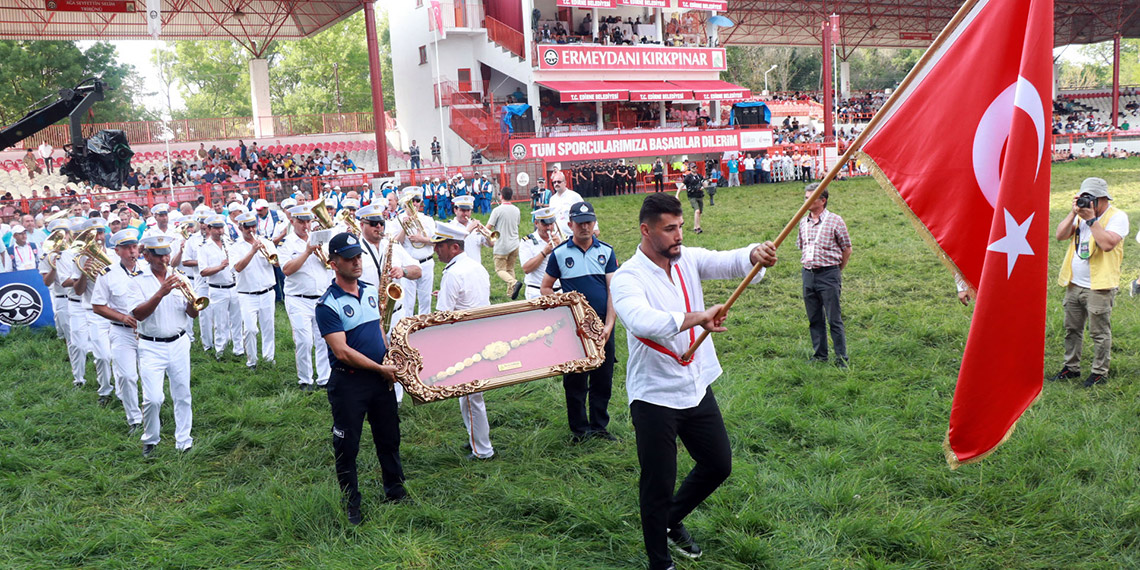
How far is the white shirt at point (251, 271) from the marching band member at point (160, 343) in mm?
2794

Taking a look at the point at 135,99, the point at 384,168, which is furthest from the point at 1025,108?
the point at 135,99

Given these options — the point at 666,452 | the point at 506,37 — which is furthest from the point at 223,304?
the point at 506,37

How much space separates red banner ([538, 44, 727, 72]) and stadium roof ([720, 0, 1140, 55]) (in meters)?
6.73

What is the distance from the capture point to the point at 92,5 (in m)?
34.2

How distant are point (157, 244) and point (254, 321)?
11.1ft

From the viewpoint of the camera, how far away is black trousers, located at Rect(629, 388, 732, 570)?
174 inches

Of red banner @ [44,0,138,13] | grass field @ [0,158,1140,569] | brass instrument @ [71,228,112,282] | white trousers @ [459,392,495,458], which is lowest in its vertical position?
grass field @ [0,158,1140,569]

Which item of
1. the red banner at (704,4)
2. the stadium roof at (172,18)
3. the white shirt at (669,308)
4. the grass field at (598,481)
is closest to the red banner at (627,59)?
the red banner at (704,4)

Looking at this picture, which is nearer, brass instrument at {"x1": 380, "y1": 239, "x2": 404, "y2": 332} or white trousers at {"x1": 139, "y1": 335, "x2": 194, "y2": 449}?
brass instrument at {"x1": 380, "y1": 239, "x2": 404, "y2": 332}

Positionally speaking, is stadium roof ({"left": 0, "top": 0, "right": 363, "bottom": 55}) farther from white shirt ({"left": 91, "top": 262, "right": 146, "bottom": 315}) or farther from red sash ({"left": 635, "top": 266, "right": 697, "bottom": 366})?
red sash ({"left": 635, "top": 266, "right": 697, "bottom": 366})

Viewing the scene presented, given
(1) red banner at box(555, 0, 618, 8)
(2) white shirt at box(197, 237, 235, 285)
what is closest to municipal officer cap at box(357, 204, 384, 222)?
(2) white shirt at box(197, 237, 235, 285)

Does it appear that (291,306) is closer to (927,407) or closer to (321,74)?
(927,407)

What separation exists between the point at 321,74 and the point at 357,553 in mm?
66652

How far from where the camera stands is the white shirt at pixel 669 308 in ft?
14.1
